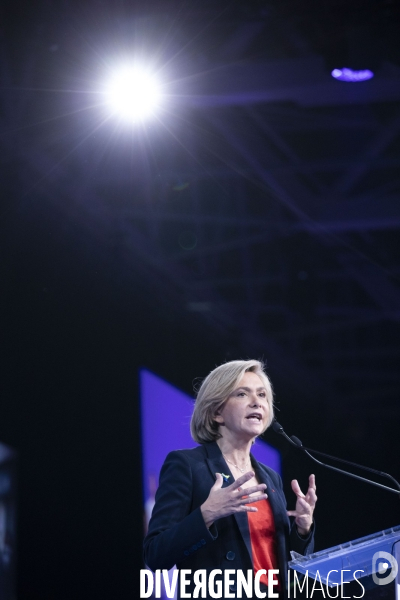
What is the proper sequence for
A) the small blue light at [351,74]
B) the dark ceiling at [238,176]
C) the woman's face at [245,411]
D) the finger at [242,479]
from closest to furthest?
the finger at [242,479] → the woman's face at [245,411] → the small blue light at [351,74] → the dark ceiling at [238,176]

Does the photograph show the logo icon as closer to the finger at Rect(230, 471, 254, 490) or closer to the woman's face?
the finger at Rect(230, 471, 254, 490)

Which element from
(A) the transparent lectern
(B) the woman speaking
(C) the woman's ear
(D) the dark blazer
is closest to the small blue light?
(B) the woman speaking

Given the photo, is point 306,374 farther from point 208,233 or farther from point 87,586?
point 87,586

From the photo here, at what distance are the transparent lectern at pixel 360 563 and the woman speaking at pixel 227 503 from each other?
0.18 metres

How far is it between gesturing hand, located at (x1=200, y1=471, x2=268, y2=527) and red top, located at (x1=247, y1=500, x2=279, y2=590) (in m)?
0.21

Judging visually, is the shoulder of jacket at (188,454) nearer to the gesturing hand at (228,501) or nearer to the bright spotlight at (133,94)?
the gesturing hand at (228,501)

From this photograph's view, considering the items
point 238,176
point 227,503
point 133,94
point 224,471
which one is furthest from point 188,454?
point 133,94

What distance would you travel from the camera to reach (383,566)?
1.84 meters

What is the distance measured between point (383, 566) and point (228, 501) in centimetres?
45

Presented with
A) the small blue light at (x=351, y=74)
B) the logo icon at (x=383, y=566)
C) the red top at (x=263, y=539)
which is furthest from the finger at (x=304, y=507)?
the small blue light at (x=351, y=74)

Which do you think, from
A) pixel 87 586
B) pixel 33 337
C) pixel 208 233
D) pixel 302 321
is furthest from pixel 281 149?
pixel 87 586

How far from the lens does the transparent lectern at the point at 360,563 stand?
182 cm

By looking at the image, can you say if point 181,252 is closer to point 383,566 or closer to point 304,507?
point 304,507

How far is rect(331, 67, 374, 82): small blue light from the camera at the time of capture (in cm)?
436
